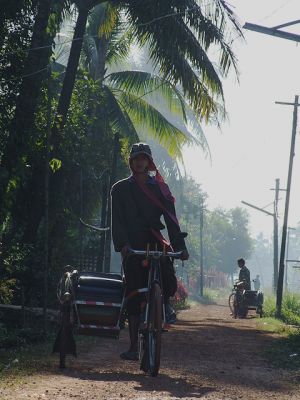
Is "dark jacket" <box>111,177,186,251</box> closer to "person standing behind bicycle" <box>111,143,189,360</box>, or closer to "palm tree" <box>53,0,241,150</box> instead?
"person standing behind bicycle" <box>111,143,189,360</box>

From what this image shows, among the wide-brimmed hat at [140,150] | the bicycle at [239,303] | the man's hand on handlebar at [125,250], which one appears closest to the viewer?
the man's hand on handlebar at [125,250]

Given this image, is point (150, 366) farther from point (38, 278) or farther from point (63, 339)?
point (38, 278)

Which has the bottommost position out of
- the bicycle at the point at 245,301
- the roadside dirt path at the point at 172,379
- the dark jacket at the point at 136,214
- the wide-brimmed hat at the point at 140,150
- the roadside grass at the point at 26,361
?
the roadside grass at the point at 26,361

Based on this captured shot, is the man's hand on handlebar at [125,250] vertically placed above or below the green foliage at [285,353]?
above

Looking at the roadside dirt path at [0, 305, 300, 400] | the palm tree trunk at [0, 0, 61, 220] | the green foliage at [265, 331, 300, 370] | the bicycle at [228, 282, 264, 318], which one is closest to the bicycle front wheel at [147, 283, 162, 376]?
the roadside dirt path at [0, 305, 300, 400]

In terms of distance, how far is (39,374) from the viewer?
789 centimetres

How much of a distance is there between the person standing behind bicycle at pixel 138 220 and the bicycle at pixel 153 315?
0.81ft

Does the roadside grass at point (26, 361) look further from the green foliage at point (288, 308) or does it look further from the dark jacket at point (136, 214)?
the green foliage at point (288, 308)

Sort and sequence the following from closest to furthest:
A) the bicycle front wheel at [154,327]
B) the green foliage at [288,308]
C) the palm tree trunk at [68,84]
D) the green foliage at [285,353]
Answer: the bicycle front wheel at [154,327], the green foliage at [285,353], the palm tree trunk at [68,84], the green foliage at [288,308]

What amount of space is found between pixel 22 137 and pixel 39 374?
6.42 meters

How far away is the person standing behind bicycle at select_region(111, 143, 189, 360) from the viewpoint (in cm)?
800

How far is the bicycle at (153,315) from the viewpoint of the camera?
7.48m

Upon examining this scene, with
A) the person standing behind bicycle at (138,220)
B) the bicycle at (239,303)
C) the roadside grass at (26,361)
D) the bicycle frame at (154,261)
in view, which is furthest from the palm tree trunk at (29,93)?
the bicycle at (239,303)

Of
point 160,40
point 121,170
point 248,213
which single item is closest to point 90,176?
point 121,170
